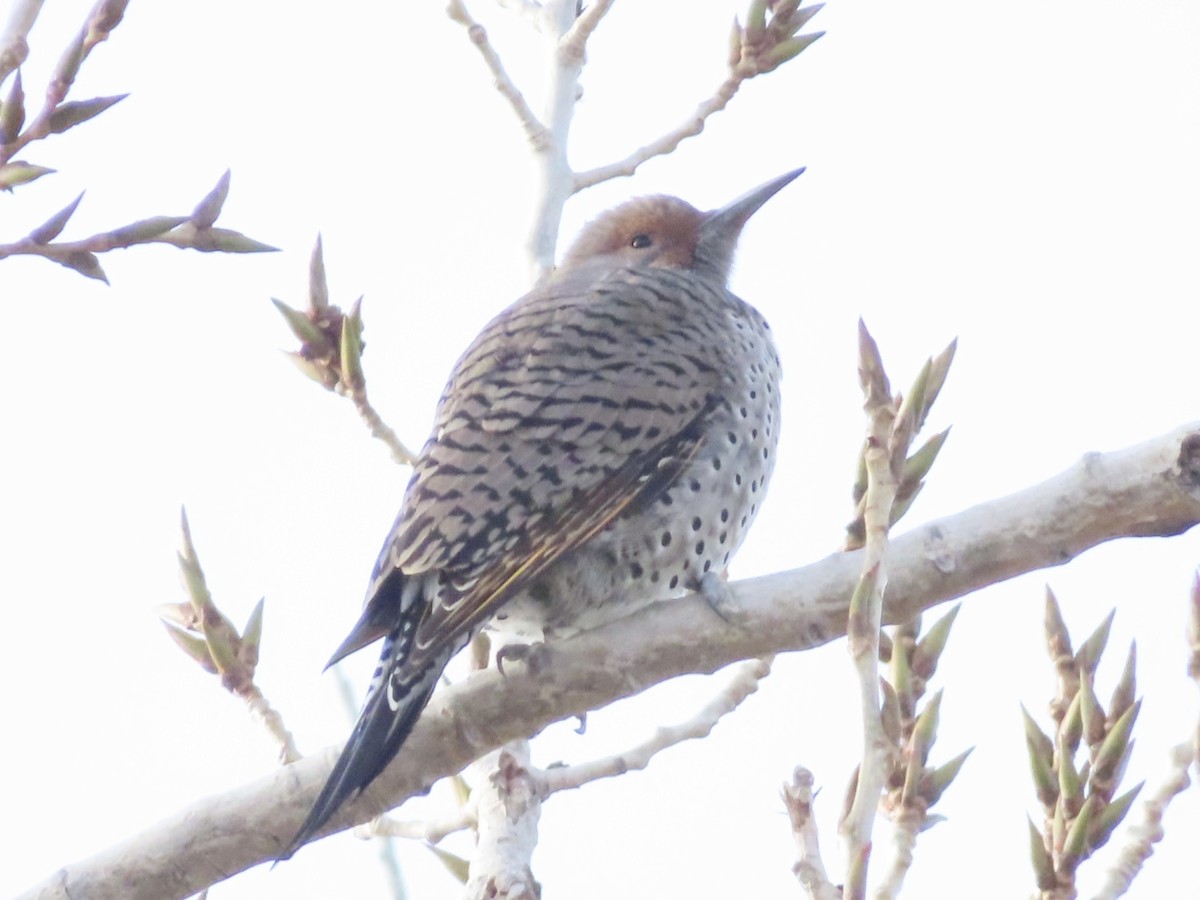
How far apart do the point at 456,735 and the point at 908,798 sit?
88 cm

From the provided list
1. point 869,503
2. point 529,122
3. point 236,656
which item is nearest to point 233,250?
point 869,503

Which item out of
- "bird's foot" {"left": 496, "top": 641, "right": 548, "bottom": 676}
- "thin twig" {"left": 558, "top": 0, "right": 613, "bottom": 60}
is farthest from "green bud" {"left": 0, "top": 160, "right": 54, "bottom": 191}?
"thin twig" {"left": 558, "top": 0, "right": 613, "bottom": 60}

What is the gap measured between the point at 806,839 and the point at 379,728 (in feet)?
3.75

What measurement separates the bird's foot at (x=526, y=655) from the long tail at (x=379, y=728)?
0.41 ft

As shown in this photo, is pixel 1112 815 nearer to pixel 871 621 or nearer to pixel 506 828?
pixel 871 621

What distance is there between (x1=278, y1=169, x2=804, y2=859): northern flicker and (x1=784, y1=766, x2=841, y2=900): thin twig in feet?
3.28

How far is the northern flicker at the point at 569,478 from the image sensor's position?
11.7ft

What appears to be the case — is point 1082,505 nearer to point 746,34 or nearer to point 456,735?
point 456,735

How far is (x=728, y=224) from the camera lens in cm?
543

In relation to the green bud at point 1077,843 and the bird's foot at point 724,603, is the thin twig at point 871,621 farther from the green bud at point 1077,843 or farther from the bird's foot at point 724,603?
the bird's foot at point 724,603

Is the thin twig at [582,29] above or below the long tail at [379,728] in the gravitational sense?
above

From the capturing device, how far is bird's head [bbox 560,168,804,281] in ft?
17.5

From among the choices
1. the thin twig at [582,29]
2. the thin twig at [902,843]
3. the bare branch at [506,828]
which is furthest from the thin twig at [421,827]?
the thin twig at [582,29]

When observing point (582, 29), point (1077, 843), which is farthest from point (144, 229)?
point (582, 29)
